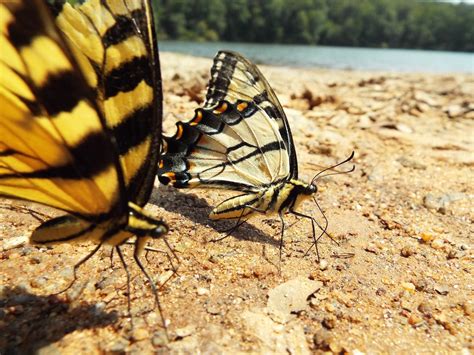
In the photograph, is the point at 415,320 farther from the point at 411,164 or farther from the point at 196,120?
the point at 411,164

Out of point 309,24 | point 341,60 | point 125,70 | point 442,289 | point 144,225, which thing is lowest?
point 309,24

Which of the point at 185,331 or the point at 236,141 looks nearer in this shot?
the point at 185,331

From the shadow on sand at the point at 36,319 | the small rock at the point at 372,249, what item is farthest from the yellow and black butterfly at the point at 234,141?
the shadow on sand at the point at 36,319

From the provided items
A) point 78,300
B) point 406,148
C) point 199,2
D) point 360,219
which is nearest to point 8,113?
point 78,300

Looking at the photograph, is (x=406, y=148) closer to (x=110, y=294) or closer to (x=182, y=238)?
(x=182, y=238)

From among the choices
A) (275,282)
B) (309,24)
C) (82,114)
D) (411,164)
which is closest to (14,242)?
(82,114)
